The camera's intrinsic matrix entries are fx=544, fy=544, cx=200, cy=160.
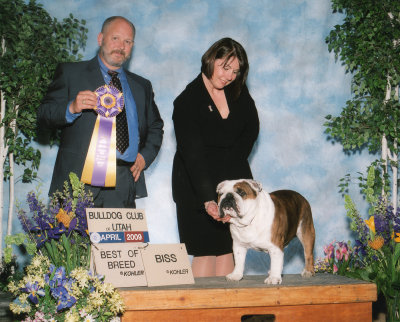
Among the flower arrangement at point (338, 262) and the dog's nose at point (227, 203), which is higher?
the dog's nose at point (227, 203)

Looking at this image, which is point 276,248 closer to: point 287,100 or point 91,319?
point 91,319

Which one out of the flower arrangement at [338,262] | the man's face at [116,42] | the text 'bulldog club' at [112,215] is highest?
the man's face at [116,42]

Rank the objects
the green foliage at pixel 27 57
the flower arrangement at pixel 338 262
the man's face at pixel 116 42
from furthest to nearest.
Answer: the green foliage at pixel 27 57, the flower arrangement at pixel 338 262, the man's face at pixel 116 42

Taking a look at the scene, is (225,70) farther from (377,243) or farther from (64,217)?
(377,243)

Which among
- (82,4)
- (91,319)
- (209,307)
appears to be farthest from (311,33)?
(91,319)

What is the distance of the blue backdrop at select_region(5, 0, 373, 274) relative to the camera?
16.4ft

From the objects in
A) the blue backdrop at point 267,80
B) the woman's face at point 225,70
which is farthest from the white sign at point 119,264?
the blue backdrop at point 267,80

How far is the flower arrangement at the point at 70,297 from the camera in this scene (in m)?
2.48

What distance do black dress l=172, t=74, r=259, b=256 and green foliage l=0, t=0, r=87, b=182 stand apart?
5.92ft

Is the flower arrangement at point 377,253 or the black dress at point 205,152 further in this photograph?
the flower arrangement at point 377,253

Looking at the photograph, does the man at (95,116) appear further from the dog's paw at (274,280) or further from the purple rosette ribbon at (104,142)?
the dog's paw at (274,280)

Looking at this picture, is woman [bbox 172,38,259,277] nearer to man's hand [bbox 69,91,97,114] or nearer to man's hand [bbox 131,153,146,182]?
man's hand [bbox 131,153,146,182]

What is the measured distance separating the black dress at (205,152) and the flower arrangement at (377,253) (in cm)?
84

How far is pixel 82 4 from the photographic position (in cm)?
489
